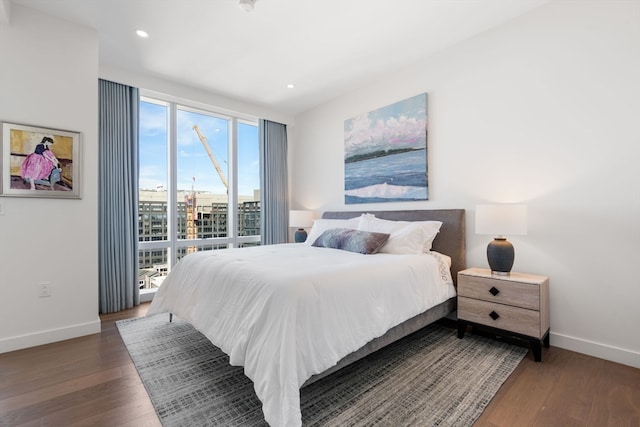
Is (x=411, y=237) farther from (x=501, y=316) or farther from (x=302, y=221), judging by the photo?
(x=302, y=221)

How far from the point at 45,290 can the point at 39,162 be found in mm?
1109

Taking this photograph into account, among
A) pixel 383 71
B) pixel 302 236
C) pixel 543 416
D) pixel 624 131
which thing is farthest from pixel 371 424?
pixel 383 71

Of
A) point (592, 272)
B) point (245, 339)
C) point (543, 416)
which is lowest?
point (543, 416)

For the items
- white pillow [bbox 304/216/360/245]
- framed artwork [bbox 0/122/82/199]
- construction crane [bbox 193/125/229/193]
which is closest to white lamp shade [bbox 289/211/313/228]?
white pillow [bbox 304/216/360/245]

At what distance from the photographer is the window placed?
12.5 ft

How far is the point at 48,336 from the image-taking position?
8.05ft

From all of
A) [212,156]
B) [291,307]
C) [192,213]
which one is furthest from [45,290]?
[212,156]

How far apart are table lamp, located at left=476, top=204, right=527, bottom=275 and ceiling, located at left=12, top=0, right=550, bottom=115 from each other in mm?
1713

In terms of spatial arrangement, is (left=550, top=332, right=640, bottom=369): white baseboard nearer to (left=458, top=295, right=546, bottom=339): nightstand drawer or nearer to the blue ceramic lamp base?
(left=458, top=295, right=546, bottom=339): nightstand drawer

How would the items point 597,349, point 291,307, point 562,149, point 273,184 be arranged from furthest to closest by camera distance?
point 273,184 → point 562,149 → point 597,349 → point 291,307

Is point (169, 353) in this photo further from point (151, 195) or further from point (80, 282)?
point (151, 195)

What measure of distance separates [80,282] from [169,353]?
1214mm

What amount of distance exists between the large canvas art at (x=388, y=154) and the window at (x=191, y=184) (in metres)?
1.74

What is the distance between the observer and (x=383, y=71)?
3.46 meters
